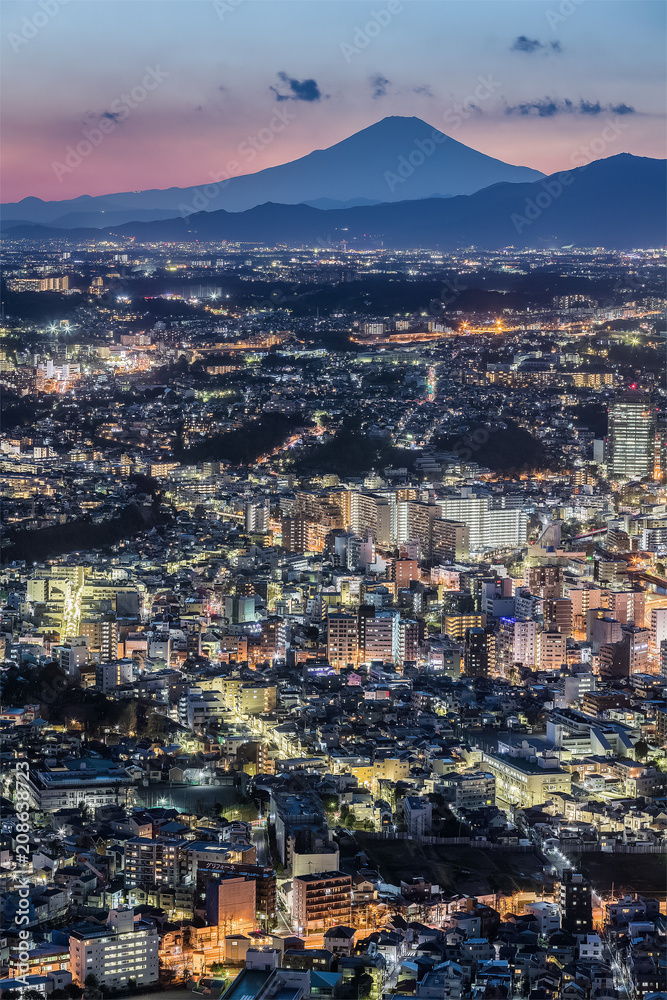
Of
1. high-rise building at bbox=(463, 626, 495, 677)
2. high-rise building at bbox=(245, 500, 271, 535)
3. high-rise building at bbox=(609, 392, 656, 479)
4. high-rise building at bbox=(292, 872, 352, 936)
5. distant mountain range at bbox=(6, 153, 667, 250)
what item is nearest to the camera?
high-rise building at bbox=(292, 872, 352, 936)

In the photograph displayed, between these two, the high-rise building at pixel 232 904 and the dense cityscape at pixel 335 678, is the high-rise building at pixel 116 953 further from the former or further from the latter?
the high-rise building at pixel 232 904

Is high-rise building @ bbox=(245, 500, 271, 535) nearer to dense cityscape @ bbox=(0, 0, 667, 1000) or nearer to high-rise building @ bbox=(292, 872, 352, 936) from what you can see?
dense cityscape @ bbox=(0, 0, 667, 1000)

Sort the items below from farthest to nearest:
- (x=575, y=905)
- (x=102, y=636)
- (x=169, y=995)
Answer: (x=102, y=636) → (x=575, y=905) → (x=169, y=995)

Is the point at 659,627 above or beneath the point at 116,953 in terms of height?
above

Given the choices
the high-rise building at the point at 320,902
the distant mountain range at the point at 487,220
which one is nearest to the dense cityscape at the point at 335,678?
the high-rise building at the point at 320,902

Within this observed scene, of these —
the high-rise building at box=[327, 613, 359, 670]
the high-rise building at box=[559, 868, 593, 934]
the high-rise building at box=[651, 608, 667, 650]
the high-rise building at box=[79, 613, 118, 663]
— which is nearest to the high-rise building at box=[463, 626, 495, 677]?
the high-rise building at box=[327, 613, 359, 670]

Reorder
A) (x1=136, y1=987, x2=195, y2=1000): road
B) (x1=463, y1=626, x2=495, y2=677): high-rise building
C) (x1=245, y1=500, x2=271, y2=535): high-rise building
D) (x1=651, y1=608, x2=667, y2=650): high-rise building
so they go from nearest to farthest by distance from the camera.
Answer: (x1=136, y1=987, x2=195, y2=1000): road < (x1=463, y1=626, x2=495, y2=677): high-rise building < (x1=651, y1=608, x2=667, y2=650): high-rise building < (x1=245, y1=500, x2=271, y2=535): high-rise building

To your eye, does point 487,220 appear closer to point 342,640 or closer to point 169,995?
point 342,640

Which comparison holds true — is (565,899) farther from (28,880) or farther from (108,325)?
(108,325)

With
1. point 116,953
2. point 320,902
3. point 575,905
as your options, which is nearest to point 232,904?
point 320,902
